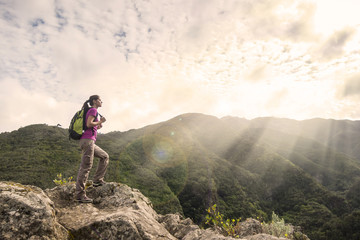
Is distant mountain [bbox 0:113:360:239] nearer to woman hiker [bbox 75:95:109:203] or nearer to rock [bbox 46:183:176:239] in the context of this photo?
rock [bbox 46:183:176:239]

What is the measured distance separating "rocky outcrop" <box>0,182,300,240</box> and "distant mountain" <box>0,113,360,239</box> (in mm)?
39007

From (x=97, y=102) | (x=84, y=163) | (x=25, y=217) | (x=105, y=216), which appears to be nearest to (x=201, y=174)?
(x=84, y=163)

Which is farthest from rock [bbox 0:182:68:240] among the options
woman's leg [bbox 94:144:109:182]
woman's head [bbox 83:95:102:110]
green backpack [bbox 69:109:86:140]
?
woman's head [bbox 83:95:102:110]

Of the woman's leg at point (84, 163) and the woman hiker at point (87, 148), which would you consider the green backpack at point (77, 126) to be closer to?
the woman hiker at point (87, 148)

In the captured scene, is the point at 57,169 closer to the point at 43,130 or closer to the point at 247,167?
the point at 43,130

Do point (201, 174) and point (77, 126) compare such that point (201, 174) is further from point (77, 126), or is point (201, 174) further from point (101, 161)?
point (77, 126)

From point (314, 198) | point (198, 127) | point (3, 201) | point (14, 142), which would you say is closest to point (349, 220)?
point (314, 198)

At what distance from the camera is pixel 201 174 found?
78000 mm

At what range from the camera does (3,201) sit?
4.48 meters

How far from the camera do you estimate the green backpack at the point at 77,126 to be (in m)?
6.68

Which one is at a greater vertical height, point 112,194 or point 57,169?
point 112,194

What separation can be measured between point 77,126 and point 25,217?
3047mm

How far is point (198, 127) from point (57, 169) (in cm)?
10502

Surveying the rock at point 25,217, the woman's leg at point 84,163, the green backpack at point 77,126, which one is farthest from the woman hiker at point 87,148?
the rock at point 25,217
